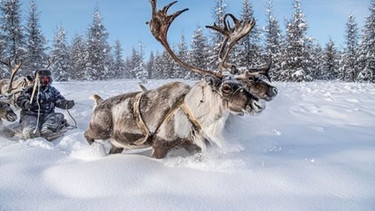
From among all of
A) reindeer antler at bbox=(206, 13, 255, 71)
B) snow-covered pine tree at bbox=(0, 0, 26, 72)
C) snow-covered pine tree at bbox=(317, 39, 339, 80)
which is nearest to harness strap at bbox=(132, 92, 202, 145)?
reindeer antler at bbox=(206, 13, 255, 71)

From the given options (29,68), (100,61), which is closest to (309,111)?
(29,68)

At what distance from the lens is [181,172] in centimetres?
336

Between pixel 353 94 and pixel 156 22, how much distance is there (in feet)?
29.7

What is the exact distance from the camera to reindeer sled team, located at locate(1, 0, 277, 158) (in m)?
3.58

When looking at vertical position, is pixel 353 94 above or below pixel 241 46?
below

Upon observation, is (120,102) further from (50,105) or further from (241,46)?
(241,46)

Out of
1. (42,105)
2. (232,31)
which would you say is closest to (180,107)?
(232,31)

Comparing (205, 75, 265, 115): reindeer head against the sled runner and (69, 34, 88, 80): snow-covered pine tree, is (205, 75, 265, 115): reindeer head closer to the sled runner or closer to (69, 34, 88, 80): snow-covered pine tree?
the sled runner

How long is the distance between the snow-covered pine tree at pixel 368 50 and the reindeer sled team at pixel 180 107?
3439 centimetres

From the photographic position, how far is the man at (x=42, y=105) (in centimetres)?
636

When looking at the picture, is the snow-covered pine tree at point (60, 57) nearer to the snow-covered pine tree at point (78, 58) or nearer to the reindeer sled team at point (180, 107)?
the snow-covered pine tree at point (78, 58)

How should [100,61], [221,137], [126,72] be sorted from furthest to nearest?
[126,72]
[100,61]
[221,137]

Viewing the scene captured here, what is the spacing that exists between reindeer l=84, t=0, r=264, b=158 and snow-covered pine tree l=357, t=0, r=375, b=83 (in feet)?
115

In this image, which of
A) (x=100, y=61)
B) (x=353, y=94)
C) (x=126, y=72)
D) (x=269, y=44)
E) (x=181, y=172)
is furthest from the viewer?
(x=126, y=72)
